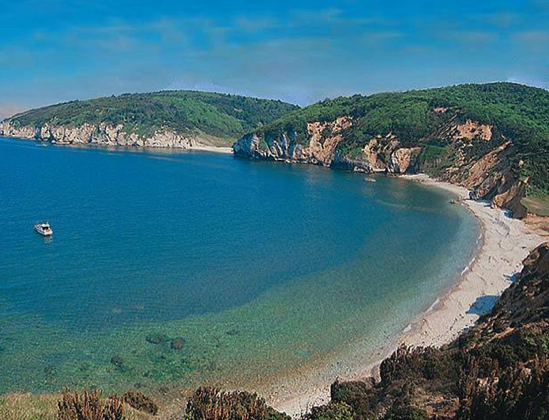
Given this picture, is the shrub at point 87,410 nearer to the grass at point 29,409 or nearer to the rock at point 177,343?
the grass at point 29,409

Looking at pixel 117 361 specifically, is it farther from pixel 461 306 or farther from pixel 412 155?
pixel 412 155

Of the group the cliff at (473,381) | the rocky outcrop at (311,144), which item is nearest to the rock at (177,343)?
the cliff at (473,381)

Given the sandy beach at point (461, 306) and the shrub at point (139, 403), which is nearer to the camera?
the shrub at point (139, 403)

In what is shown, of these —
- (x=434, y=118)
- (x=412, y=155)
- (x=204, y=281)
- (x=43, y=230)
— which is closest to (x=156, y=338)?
(x=204, y=281)

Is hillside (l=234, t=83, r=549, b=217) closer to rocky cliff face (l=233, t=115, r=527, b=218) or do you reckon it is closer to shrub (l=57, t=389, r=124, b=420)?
rocky cliff face (l=233, t=115, r=527, b=218)

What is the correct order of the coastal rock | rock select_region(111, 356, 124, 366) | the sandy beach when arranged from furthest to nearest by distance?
the coastal rock → rock select_region(111, 356, 124, 366) → the sandy beach

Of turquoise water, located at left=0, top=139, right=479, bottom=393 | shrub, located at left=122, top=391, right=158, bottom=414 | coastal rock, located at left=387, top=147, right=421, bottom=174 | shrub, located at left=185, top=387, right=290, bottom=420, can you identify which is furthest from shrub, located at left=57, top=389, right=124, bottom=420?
coastal rock, located at left=387, top=147, right=421, bottom=174
